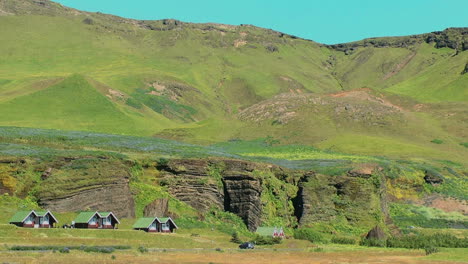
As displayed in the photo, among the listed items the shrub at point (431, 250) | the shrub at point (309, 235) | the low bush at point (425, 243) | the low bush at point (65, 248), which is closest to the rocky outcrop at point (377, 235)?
the low bush at point (425, 243)

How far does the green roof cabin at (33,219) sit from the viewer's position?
208ft

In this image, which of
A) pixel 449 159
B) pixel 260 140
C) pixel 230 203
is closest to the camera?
pixel 230 203

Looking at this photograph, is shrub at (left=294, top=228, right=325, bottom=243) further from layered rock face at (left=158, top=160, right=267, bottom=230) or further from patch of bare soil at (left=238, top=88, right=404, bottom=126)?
patch of bare soil at (left=238, top=88, right=404, bottom=126)

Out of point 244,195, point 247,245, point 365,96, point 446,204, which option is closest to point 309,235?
point 244,195

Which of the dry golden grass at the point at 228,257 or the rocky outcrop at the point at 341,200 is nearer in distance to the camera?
the dry golden grass at the point at 228,257

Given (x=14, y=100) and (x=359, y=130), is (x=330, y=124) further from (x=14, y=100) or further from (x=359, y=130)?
(x=14, y=100)

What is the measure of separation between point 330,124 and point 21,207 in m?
97.8

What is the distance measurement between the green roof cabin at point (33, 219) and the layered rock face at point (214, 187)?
20.5 m

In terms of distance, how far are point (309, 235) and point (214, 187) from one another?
1380 cm

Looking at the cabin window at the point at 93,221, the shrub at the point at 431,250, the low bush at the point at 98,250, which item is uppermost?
the cabin window at the point at 93,221

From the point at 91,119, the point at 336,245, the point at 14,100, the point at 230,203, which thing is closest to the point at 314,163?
the point at 230,203

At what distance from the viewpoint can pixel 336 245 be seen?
2881 inches

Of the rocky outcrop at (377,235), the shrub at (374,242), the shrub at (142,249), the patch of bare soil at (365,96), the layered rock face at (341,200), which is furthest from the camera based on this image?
the patch of bare soil at (365,96)

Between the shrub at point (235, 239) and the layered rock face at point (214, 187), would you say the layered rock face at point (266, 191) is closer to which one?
the layered rock face at point (214, 187)
